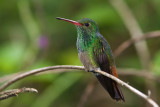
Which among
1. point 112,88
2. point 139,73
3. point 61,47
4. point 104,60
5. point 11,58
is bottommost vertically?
point 139,73

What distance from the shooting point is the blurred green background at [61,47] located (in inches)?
158

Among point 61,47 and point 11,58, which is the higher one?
point 11,58

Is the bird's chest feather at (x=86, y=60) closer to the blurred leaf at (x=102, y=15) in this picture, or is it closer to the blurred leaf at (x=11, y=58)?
the blurred leaf at (x=11, y=58)

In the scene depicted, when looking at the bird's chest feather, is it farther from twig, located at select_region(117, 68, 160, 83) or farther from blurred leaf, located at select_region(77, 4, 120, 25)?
blurred leaf, located at select_region(77, 4, 120, 25)

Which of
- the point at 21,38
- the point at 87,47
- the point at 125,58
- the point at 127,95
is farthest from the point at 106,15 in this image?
the point at 87,47

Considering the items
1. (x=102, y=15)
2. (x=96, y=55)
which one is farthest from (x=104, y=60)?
(x=102, y=15)

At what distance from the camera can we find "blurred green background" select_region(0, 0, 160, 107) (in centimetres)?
401

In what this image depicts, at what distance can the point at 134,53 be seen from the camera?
5285mm

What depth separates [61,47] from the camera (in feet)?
18.0

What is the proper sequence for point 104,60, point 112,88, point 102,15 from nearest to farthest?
point 112,88, point 104,60, point 102,15

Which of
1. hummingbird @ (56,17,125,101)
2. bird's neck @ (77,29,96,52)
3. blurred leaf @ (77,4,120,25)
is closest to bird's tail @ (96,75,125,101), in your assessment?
hummingbird @ (56,17,125,101)

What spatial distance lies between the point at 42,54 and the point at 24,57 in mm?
260

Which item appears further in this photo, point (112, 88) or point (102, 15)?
point (102, 15)

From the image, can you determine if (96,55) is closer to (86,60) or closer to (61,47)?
(86,60)
